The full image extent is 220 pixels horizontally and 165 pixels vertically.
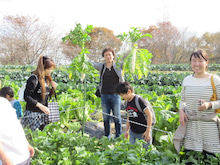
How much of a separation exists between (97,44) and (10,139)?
2846 centimetres

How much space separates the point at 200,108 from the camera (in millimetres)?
1961

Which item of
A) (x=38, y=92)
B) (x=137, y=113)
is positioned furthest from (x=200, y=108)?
(x=38, y=92)

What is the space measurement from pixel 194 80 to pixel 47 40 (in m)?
28.1

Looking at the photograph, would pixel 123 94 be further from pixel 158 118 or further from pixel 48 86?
pixel 158 118

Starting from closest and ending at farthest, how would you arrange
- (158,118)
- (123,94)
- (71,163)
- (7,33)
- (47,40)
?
1. (71,163)
2. (123,94)
3. (158,118)
4. (7,33)
5. (47,40)

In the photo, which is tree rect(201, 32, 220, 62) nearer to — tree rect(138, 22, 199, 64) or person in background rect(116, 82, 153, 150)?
tree rect(138, 22, 199, 64)

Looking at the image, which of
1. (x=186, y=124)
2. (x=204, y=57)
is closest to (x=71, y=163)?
(x=186, y=124)

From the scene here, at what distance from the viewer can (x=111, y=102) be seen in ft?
11.5

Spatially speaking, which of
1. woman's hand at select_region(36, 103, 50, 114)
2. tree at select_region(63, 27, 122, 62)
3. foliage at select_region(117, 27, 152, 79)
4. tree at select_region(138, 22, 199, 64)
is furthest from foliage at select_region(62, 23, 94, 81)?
tree at select_region(138, 22, 199, 64)

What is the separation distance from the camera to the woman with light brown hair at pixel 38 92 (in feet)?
9.23

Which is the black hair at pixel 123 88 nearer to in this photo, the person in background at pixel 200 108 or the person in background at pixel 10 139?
the person in background at pixel 200 108

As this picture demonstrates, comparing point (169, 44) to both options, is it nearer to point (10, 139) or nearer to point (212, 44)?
point (212, 44)

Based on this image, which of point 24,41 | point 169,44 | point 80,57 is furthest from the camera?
point 169,44

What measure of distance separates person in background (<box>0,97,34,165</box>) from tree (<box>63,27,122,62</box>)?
80.9ft
